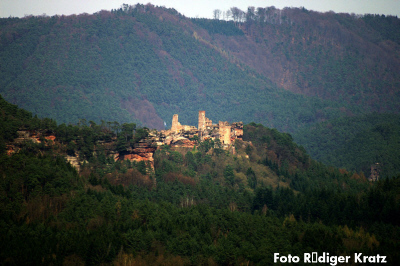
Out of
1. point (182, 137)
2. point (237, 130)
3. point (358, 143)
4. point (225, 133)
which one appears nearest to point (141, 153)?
point (182, 137)

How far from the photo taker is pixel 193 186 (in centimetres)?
9219

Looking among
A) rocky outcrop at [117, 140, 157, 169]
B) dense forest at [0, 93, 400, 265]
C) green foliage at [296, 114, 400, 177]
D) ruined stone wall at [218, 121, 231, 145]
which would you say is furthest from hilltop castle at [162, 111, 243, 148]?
green foliage at [296, 114, 400, 177]

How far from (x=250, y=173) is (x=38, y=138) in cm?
4002

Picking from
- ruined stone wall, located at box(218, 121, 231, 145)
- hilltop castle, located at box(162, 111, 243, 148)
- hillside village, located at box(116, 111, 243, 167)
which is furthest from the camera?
ruined stone wall, located at box(218, 121, 231, 145)

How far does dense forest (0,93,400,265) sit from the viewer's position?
61.5 meters

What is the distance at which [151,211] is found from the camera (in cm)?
7225

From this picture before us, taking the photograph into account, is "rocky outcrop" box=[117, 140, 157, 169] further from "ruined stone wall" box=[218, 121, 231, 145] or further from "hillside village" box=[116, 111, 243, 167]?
"ruined stone wall" box=[218, 121, 231, 145]

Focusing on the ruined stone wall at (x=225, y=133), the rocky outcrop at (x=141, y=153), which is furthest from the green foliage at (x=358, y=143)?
the rocky outcrop at (x=141, y=153)

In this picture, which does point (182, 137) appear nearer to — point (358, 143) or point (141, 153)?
point (141, 153)

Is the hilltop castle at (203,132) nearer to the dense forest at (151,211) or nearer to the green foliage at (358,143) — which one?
the dense forest at (151,211)

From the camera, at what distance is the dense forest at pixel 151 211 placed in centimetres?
6147

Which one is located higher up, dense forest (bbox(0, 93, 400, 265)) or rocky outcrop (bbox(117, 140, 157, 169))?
rocky outcrop (bbox(117, 140, 157, 169))

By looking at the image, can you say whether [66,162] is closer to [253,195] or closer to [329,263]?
[253,195]

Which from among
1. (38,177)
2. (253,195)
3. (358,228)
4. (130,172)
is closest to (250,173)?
(253,195)
